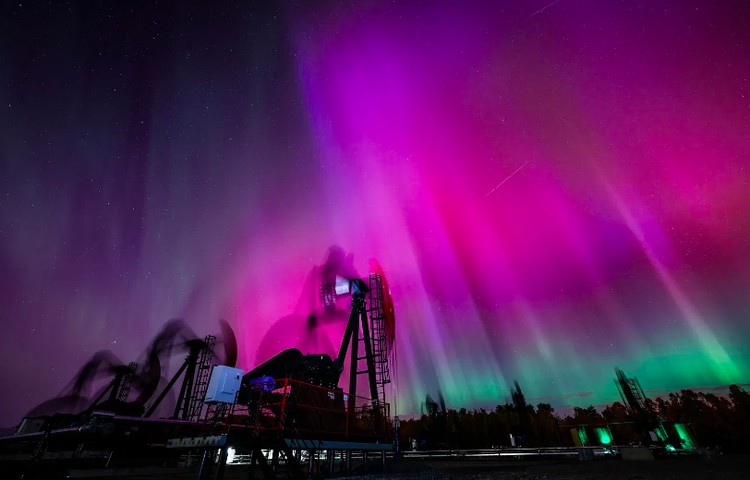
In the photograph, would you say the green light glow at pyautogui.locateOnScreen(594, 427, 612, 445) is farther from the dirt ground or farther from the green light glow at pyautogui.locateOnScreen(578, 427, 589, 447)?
the dirt ground

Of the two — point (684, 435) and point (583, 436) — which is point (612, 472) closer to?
point (684, 435)

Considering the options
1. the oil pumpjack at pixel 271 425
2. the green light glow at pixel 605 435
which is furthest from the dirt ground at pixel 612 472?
the green light glow at pixel 605 435

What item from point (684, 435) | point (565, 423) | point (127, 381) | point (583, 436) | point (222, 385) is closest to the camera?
point (222, 385)

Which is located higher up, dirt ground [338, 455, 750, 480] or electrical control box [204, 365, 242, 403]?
electrical control box [204, 365, 242, 403]

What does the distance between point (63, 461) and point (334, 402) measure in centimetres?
1726

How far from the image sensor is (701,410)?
97.4 meters

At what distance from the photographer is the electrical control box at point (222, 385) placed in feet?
39.0

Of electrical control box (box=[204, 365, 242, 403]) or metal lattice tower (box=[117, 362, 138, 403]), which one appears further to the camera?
metal lattice tower (box=[117, 362, 138, 403])

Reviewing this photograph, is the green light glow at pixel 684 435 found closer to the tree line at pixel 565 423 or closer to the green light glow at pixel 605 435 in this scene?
the green light glow at pixel 605 435

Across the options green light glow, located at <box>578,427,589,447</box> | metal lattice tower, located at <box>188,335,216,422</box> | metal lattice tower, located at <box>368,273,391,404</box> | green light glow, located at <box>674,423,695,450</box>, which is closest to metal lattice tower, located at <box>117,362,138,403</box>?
metal lattice tower, located at <box>188,335,216,422</box>

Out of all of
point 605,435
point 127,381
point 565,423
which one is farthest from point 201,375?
point 565,423

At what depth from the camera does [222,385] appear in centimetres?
1205

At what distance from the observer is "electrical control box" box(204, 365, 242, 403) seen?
468 inches

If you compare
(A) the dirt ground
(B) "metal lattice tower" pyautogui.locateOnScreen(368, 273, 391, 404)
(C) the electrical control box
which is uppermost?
(B) "metal lattice tower" pyautogui.locateOnScreen(368, 273, 391, 404)
